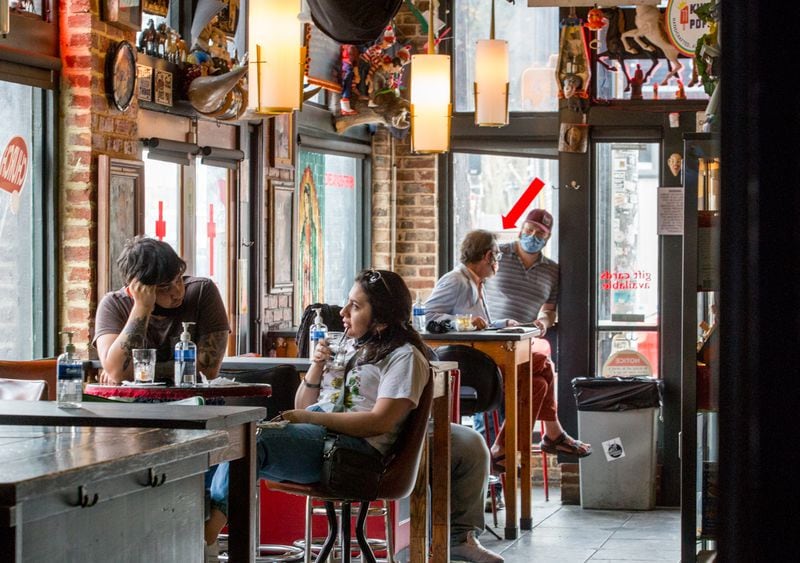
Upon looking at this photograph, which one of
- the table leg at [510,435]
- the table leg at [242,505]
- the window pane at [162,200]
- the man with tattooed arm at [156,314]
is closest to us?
the table leg at [242,505]

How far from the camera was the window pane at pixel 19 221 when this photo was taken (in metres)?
5.36

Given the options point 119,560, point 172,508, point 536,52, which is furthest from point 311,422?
point 536,52

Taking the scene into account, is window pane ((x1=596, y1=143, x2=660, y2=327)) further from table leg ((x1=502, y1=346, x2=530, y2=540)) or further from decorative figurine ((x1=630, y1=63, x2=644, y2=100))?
table leg ((x1=502, y1=346, x2=530, y2=540))

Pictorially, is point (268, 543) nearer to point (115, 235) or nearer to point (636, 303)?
point (115, 235)

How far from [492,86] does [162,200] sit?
1919 mm

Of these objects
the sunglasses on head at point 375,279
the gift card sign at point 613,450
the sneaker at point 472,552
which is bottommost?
the sneaker at point 472,552

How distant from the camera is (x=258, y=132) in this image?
7.47m

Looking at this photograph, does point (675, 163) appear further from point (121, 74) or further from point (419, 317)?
point (121, 74)

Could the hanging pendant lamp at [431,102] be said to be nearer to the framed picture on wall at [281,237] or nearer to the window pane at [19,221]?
the framed picture on wall at [281,237]

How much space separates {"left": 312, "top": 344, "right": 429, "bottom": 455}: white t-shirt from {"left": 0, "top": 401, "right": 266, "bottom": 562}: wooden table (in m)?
0.73

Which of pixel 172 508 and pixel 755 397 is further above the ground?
pixel 755 397

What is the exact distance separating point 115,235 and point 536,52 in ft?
12.2

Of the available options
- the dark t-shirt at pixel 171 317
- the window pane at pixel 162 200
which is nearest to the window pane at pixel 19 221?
the dark t-shirt at pixel 171 317

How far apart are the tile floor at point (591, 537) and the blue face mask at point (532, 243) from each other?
5.32ft
